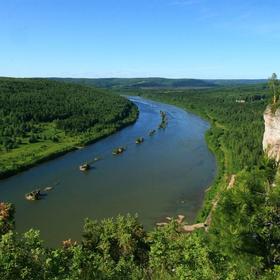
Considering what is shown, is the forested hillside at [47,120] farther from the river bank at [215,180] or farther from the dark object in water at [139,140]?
the river bank at [215,180]

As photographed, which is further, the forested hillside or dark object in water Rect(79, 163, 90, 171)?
the forested hillside

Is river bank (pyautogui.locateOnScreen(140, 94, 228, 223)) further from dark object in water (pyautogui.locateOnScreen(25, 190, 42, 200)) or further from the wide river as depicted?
dark object in water (pyautogui.locateOnScreen(25, 190, 42, 200))

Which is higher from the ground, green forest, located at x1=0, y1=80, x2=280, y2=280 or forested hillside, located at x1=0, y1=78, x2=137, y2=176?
green forest, located at x1=0, y1=80, x2=280, y2=280

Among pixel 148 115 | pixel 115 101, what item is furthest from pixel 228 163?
pixel 115 101

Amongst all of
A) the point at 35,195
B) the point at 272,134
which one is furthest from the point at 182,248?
the point at 35,195

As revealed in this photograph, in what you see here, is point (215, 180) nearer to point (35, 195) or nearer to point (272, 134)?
point (35, 195)

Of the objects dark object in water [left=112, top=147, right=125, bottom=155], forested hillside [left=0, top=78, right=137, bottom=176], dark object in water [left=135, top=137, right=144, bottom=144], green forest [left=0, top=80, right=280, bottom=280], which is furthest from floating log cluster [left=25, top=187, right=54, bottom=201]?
dark object in water [left=135, top=137, right=144, bottom=144]

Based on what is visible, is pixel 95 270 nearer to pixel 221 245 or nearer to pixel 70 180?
pixel 221 245
